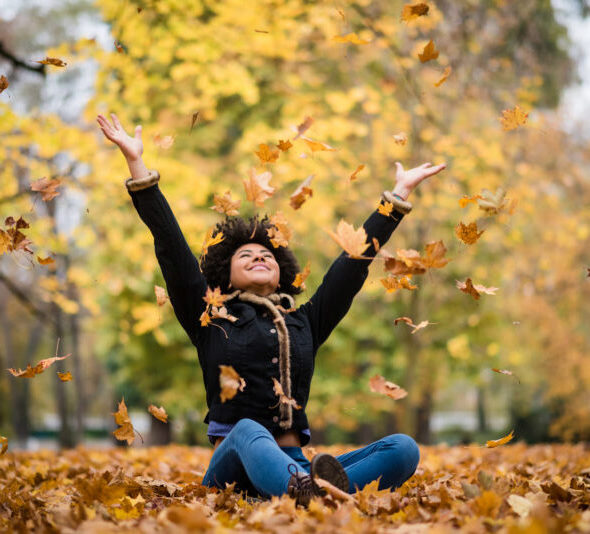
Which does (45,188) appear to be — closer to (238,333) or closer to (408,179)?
(238,333)

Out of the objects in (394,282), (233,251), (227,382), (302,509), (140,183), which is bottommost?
(302,509)

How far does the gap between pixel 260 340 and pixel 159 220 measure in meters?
0.67

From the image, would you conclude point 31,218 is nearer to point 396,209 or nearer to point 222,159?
point 222,159

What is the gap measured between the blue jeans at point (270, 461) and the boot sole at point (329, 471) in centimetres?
12

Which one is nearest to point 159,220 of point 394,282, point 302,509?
point 394,282

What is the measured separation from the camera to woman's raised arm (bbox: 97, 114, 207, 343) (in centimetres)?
268

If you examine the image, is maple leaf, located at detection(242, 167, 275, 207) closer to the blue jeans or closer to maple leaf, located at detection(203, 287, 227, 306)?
maple leaf, located at detection(203, 287, 227, 306)

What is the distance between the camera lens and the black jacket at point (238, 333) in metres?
2.69

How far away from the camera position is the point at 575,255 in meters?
11.3

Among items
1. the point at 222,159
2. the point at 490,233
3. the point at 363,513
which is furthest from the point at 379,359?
the point at 363,513

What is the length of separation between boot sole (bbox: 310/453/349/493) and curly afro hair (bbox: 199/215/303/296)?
1080mm

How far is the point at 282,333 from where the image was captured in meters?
2.79

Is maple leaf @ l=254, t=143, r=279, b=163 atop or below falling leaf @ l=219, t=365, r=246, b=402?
atop

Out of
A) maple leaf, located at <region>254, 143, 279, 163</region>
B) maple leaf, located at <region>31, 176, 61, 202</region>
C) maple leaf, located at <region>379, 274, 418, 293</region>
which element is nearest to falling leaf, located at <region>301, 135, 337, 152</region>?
maple leaf, located at <region>254, 143, 279, 163</region>
